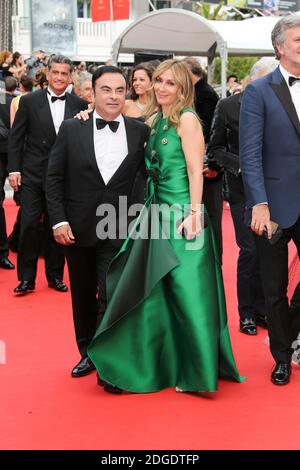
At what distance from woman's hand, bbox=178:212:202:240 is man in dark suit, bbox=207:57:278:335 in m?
1.24

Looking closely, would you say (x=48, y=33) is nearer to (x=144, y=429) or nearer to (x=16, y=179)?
(x=16, y=179)

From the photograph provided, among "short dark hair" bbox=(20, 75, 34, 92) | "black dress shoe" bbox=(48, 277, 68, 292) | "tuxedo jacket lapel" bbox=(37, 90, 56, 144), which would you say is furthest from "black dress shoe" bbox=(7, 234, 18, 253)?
"tuxedo jacket lapel" bbox=(37, 90, 56, 144)

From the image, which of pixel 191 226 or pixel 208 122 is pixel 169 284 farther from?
pixel 208 122

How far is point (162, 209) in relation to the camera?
4.30 meters

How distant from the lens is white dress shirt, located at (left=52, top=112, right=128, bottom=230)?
4.34m

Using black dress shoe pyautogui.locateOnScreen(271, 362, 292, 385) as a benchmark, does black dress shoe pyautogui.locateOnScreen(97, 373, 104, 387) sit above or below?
below

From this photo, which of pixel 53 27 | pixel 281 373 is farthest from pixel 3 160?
pixel 53 27

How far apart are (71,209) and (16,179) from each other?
2.08m

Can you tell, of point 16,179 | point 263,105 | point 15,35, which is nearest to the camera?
point 263,105

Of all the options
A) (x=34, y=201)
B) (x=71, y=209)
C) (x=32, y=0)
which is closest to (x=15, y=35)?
(x=32, y=0)

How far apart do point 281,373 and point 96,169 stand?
1.58 metres

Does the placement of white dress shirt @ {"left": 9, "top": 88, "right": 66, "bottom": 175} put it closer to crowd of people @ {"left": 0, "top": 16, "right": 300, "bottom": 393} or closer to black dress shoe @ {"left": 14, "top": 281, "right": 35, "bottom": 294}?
black dress shoe @ {"left": 14, "top": 281, "right": 35, "bottom": 294}

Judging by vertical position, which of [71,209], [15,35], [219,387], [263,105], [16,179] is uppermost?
[263,105]

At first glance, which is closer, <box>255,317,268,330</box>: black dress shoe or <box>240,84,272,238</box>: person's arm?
<box>240,84,272,238</box>: person's arm
